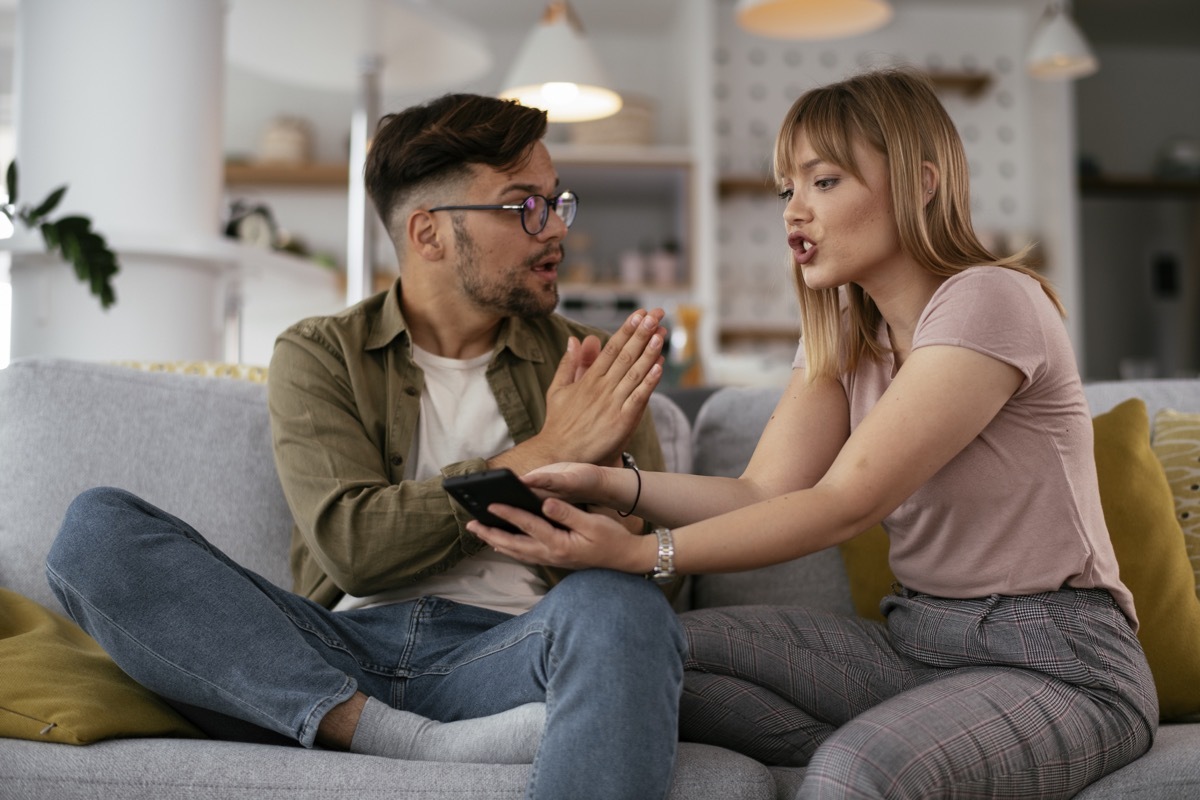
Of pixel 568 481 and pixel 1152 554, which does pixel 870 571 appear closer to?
pixel 1152 554

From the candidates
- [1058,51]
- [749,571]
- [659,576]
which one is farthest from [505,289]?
[1058,51]

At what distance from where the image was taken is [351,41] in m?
3.28

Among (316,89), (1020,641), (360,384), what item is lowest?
(1020,641)

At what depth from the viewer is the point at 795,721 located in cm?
149

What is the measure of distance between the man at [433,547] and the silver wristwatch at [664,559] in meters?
0.03

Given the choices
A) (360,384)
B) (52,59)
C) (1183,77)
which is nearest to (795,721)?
(360,384)

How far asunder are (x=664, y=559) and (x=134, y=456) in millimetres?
982

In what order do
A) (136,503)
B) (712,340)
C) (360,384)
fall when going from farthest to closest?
(712,340) → (360,384) → (136,503)

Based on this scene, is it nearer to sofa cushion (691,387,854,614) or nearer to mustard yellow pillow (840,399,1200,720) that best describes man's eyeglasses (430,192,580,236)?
sofa cushion (691,387,854,614)

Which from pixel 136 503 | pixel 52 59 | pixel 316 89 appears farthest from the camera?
pixel 316 89

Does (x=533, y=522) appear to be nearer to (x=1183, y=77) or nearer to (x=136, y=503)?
(x=136, y=503)

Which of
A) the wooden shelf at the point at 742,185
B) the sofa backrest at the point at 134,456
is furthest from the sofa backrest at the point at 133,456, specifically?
the wooden shelf at the point at 742,185

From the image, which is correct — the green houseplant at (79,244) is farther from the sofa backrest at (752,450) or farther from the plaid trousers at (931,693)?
the plaid trousers at (931,693)

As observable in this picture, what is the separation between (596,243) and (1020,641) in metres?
5.44
